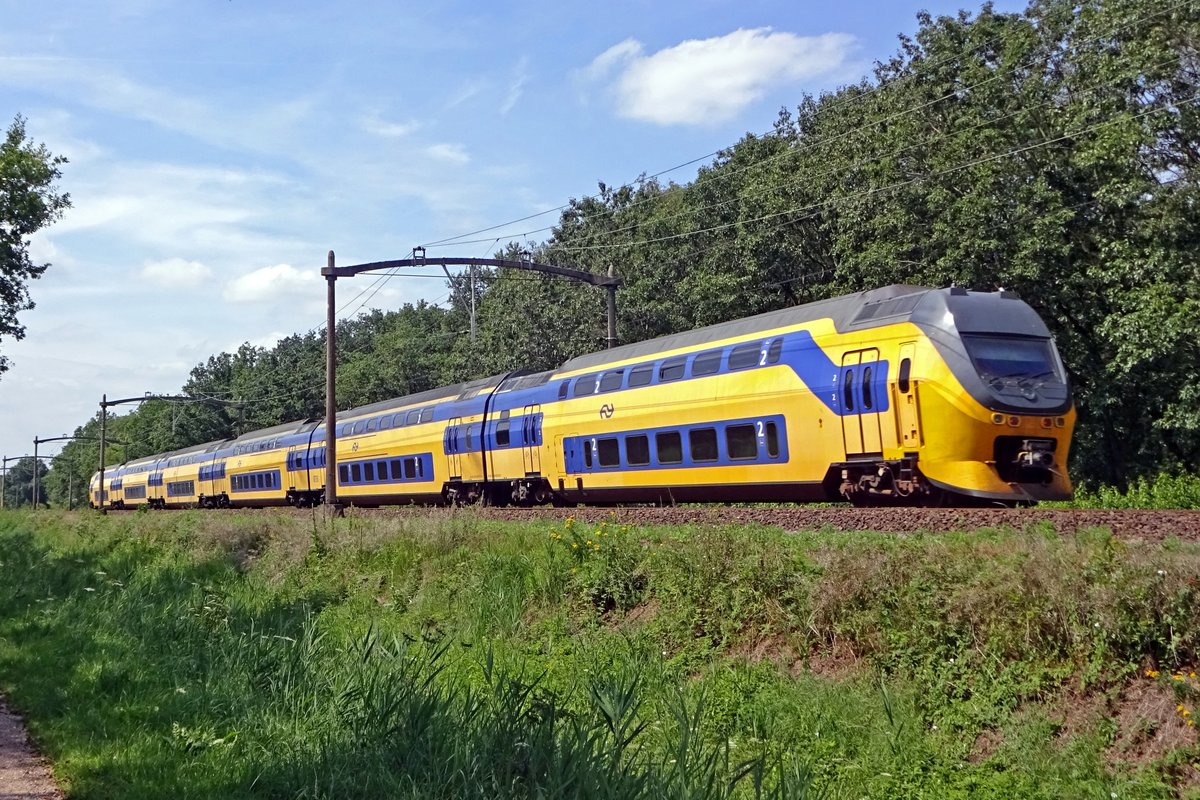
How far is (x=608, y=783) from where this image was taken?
21.3 feet

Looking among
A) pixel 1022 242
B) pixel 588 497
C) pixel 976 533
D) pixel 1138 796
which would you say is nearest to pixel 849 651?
pixel 976 533

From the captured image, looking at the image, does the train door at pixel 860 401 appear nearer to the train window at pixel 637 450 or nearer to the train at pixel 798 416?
the train at pixel 798 416

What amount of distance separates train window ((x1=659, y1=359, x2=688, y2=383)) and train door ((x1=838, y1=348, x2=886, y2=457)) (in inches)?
176

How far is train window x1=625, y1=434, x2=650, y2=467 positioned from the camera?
21312 millimetres

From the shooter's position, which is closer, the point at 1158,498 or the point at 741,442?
the point at 741,442

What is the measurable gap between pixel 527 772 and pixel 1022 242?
25541mm

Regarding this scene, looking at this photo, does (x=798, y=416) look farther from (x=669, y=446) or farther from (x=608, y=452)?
(x=608, y=452)

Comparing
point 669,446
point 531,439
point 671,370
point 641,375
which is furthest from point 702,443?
point 531,439

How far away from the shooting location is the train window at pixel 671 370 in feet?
67.4

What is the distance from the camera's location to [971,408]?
48.0 ft

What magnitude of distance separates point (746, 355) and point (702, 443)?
1.98m

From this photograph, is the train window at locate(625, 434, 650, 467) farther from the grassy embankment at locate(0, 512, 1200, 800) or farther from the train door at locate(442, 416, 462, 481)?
the train door at locate(442, 416, 462, 481)

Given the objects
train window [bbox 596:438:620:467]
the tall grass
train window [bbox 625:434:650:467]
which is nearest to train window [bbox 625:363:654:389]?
train window [bbox 625:434:650:467]

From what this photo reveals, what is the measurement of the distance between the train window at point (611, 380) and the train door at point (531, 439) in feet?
8.92
